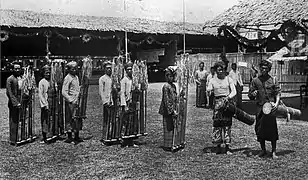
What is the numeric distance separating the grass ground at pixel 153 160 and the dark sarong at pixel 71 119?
32 centimetres

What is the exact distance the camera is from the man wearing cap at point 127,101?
24.4ft

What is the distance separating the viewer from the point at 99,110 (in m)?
12.4

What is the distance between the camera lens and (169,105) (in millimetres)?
6887

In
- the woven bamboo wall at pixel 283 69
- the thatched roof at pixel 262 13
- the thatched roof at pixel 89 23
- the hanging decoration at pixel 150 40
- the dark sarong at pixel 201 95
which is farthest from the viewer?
the hanging decoration at pixel 150 40

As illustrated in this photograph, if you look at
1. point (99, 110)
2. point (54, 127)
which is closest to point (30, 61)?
point (99, 110)

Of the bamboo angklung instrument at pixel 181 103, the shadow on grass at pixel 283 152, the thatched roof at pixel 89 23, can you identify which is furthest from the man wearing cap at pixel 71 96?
the thatched roof at pixel 89 23

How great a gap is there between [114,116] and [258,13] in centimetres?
696

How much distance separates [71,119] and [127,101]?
44.5 inches

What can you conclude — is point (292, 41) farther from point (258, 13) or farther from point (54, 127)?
point (54, 127)

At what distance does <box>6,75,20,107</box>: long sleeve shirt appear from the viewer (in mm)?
7414

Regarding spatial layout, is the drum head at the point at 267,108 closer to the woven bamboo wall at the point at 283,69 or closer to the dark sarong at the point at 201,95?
the dark sarong at the point at 201,95

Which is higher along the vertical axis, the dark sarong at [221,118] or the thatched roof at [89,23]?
the thatched roof at [89,23]

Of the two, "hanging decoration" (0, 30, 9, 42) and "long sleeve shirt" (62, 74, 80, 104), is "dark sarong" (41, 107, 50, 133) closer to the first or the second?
"long sleeve shirt" (62, 74, 80, 104)

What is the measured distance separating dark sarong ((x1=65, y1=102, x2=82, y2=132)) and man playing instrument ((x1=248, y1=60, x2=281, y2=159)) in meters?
3.20
